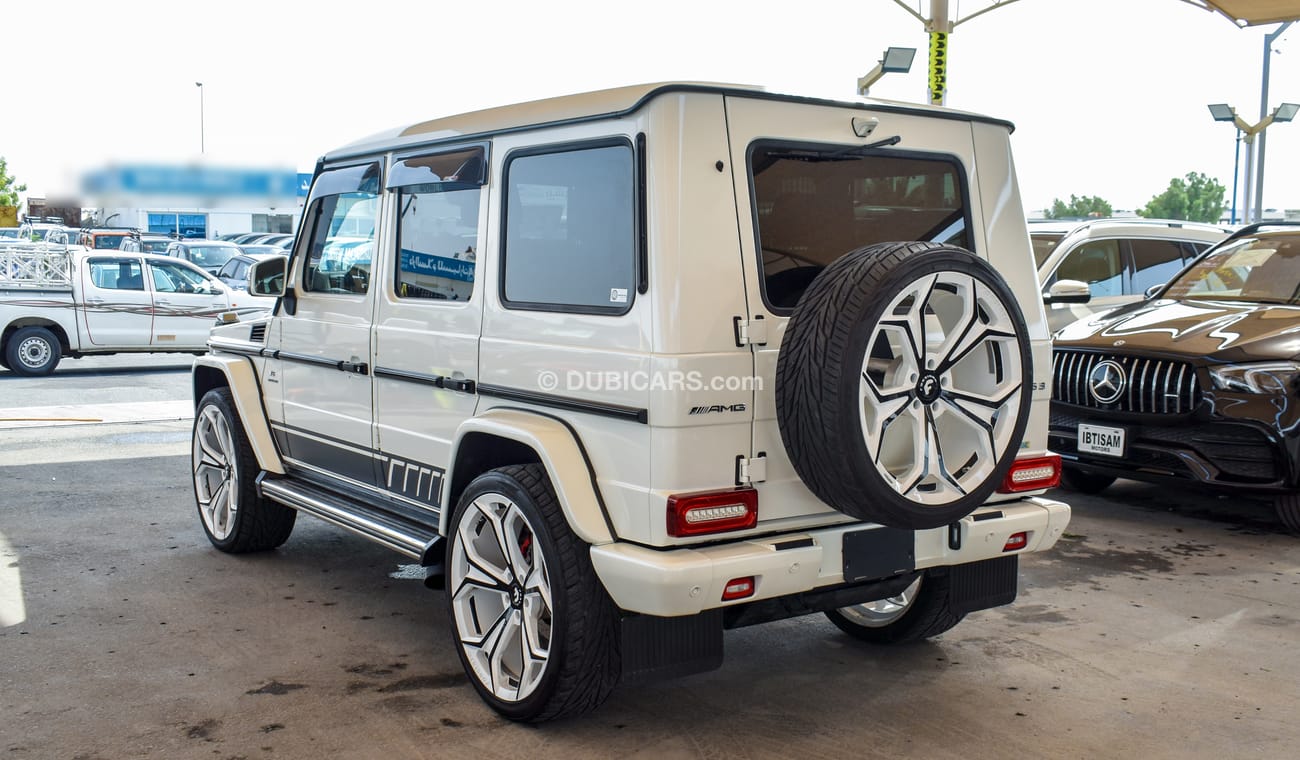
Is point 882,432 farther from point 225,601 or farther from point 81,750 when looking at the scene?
point 225,601

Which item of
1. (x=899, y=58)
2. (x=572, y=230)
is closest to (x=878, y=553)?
(x=572, y=230)

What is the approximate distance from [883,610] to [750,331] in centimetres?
183

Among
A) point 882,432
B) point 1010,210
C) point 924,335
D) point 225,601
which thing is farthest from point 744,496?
point 225,601

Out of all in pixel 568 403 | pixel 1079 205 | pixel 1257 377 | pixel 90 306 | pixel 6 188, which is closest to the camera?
pixel 568 403

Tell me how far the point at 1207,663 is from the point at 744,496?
2.41 metres

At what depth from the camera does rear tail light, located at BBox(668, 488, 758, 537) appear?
364 cm

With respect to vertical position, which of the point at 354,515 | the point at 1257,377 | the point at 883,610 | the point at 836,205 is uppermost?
the point at 836,205

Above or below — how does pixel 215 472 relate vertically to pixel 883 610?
above

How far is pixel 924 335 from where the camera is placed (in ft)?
12.3

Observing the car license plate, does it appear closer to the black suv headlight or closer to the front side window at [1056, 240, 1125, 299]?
the black suv headlight

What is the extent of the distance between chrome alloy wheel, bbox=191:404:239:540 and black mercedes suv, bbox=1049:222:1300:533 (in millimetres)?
5006

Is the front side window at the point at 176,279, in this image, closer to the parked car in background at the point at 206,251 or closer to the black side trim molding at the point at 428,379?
the parked car in background at the point at 206,251

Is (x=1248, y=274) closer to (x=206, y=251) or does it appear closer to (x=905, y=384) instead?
(x=905, y=384)

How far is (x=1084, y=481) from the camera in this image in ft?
28.4
